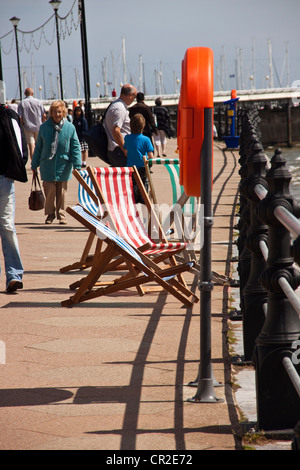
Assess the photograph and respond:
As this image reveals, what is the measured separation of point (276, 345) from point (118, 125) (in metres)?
6.50

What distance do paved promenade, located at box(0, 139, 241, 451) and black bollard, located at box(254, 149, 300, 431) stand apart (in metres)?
0.19

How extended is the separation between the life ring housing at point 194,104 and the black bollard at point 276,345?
1.84ft

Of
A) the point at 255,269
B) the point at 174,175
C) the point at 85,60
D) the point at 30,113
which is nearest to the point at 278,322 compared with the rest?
the point at 255,269

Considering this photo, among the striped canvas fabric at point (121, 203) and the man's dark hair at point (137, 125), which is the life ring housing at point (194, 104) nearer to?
the striped canvas fabric at point (121, 203)

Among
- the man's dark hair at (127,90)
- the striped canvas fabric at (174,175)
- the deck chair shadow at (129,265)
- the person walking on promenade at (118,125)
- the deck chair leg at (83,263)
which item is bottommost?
the deck chair leg at (83,263)

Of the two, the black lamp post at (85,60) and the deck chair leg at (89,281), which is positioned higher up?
the black lamp post at (85,60)

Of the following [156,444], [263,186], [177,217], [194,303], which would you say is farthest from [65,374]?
[177,217]

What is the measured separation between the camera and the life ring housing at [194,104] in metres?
3.75

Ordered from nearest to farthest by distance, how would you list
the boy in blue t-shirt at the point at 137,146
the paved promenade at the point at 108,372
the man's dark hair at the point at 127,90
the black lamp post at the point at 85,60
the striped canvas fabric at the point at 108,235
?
the paved promenade at the point at 108,372 < the striped canvas fabric at the point at 108,235 < the boy in blue t-shirt at the point at 137,146 < the man's dark hair at the point at 127,90 < the black lamp post at the point at 85,60

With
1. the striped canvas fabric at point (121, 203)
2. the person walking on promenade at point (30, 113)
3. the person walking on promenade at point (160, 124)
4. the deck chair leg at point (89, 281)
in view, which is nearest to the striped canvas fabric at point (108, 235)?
the deck chair leg at point (89, 281)

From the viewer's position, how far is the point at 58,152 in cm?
1088

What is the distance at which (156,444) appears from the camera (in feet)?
10.9

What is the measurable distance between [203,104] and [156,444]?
156 centimetres
